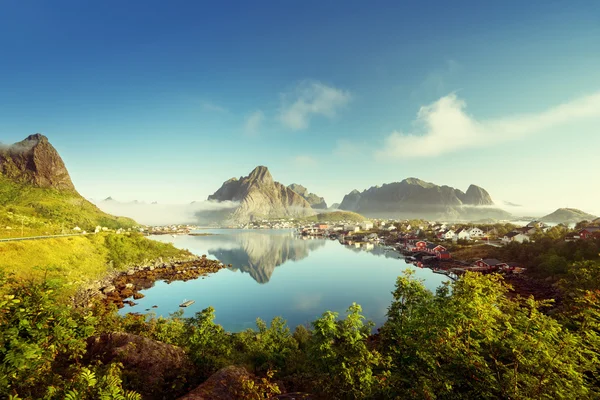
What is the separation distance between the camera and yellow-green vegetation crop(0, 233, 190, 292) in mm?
34125

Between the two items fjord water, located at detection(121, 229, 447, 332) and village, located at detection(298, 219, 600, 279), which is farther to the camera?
village, located at detection(298, 219, 600, 279)

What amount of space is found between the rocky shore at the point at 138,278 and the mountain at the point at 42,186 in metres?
44.5

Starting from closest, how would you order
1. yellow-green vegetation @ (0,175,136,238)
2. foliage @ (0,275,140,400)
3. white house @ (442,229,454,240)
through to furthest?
foliage @ (0,275,140,400) → yellow-green vegetation @ (0,175,136,238) → white house @ (442,229,454,240)

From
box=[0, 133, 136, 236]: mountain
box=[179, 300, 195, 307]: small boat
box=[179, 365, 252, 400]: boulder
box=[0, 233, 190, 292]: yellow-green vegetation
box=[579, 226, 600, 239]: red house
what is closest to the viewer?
box=[179, 365, 252, 400]: boulder

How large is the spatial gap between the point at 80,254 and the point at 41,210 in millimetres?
62375

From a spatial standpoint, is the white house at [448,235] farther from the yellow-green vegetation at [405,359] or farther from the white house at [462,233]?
the yellow-green vegetation at [405,359]

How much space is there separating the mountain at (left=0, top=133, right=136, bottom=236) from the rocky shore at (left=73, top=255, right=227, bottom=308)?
44.5 metres

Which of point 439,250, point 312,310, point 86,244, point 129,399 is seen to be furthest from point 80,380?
point 439,250

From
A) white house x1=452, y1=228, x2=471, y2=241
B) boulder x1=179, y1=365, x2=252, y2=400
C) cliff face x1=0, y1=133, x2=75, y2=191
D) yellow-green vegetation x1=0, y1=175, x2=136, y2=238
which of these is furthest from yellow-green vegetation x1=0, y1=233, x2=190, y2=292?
white house x1=452, y1=228, x2=471, y2=241

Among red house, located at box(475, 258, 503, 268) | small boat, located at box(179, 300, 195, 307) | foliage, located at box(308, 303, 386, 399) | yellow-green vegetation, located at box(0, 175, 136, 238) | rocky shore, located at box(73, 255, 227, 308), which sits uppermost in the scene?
yellow-green vegetation, located at box(0, 175, 136, 238)

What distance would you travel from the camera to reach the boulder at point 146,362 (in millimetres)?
9594

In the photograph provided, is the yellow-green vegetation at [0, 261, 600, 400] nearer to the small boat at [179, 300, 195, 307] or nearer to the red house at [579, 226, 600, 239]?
the small boat at [179, 300, 195, 307]

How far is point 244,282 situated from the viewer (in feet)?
183

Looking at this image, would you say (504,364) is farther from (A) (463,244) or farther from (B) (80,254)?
(A) (463,244)
